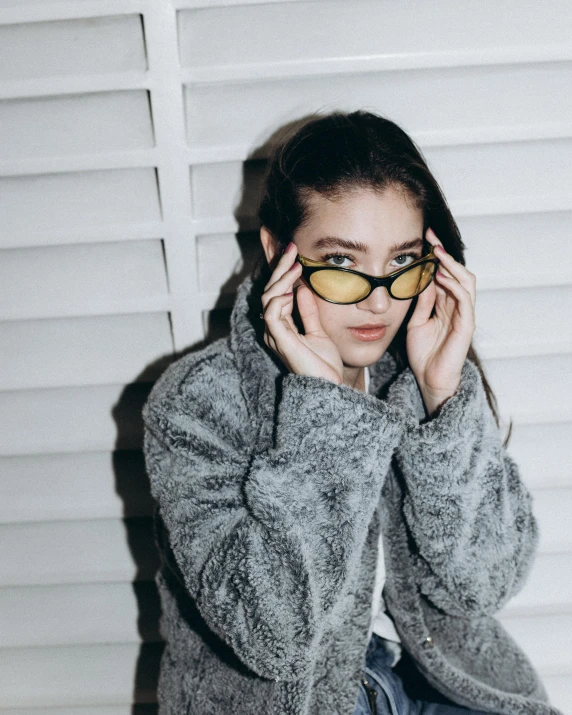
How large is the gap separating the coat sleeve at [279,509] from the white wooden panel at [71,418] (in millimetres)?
291

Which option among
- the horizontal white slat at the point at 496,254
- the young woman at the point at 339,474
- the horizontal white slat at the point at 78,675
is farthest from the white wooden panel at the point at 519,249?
the horizontal white slat at the point at 78,675

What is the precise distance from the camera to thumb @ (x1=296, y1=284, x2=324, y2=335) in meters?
1.16

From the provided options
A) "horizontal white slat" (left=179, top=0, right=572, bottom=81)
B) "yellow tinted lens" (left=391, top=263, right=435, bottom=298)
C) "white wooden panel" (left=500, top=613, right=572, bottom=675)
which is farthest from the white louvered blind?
"yellow tinted lens" (left=391, top=263, right=435, bottom=298)

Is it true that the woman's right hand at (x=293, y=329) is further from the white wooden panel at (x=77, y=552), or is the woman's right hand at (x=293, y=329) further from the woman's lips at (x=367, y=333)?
the white wooden panel at (x=77, y=552)

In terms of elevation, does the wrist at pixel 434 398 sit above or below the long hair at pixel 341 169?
below

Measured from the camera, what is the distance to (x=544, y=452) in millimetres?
1508

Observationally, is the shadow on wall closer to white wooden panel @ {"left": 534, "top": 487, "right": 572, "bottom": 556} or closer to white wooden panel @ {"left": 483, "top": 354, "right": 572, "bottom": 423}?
white wooden panel @ {"left": 483, "top": 354, "right": 572, "bottom": 423}

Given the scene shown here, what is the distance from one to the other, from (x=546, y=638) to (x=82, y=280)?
4.25 feet

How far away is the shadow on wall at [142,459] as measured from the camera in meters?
1.30

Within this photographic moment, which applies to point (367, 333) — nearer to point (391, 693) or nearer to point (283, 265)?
point (283, 265)

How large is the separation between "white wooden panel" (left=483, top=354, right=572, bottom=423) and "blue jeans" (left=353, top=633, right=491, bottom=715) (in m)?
0.53

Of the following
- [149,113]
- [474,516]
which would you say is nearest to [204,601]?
[474,516]

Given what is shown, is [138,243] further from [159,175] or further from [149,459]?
[149,459]

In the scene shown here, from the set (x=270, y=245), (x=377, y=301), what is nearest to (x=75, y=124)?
(x=270, y=245)
